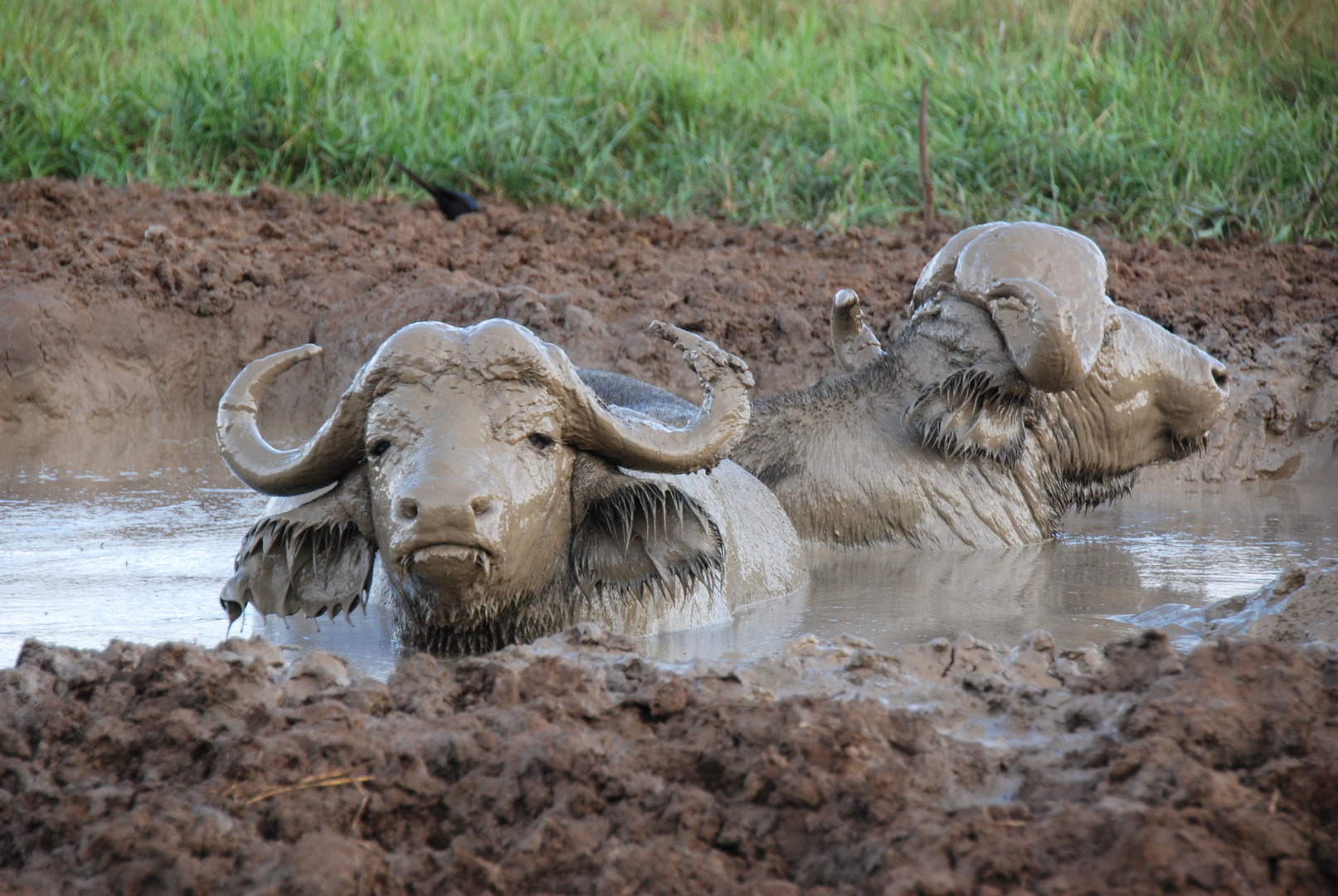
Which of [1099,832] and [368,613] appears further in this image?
[368,613]

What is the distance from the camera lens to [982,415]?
19.3 ft

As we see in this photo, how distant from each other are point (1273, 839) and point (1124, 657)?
2.97 ft

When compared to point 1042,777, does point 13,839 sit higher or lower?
lower

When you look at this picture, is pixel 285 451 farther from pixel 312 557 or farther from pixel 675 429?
pixel 675 429

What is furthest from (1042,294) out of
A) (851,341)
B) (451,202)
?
(451,202)

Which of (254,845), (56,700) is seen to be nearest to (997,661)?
(254,845)

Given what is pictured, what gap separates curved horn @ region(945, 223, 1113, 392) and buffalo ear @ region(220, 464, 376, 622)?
2.86 metres

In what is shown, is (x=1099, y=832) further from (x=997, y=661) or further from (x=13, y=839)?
(x=13, y=839)

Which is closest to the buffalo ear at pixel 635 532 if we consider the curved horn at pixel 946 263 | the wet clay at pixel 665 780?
the wet clay at pixel 665 780

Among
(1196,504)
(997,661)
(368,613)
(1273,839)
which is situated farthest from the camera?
(1196,504)

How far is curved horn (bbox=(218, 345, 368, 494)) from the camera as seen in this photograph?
12.9 feet

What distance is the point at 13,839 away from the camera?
8.01ft

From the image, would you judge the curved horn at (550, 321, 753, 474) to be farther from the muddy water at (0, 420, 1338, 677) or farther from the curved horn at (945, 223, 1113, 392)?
the curved horn at (945, 223, 1113, 392)

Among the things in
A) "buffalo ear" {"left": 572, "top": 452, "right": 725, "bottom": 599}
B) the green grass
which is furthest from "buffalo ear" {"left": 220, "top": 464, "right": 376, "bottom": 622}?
the green grass
